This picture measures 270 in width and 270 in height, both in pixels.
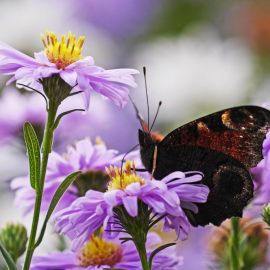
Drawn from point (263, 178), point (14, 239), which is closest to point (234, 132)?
point (263, 178)

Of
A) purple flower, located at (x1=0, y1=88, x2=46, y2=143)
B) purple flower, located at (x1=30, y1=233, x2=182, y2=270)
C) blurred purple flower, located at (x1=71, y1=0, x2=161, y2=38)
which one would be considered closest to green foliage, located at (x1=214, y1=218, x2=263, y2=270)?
purple flower, located at (x1=30, y1=233, x2=182, y2=270)

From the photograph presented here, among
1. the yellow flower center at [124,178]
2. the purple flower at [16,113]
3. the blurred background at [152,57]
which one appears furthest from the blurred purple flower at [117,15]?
the yellow flower center at [124,178]

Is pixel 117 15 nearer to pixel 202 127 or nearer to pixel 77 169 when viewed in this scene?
pixel 77 169

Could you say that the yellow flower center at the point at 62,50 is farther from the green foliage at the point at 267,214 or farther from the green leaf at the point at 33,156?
the green foliage at the point at 267,214

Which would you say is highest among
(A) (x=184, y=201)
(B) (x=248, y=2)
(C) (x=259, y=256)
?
(B) (x=248, y=2)

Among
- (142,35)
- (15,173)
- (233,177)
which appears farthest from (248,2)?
(233,177)

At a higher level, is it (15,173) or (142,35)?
(142,35)

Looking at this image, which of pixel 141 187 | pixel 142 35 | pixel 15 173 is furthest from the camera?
pixel 142 35

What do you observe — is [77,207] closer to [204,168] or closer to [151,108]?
[204,168]
